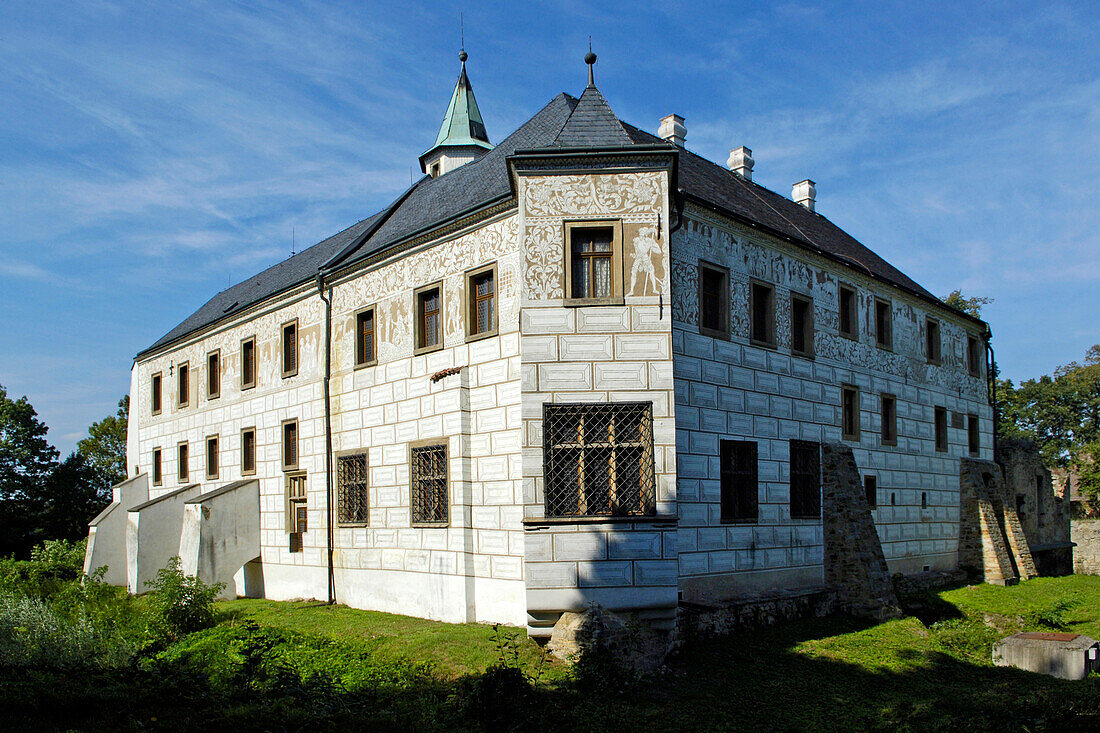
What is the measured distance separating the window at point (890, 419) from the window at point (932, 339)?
3.19 meters

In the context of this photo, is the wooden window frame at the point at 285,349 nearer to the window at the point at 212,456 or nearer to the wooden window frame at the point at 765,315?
the window at the point at 212,456

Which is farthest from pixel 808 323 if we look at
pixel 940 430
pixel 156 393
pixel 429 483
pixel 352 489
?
pixel 156 393

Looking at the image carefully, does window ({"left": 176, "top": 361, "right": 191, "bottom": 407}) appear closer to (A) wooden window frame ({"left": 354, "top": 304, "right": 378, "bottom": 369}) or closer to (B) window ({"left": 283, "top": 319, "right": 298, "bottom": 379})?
(B) window ({"left": 283, "top": 319, "right": 298, "bottom": 379})

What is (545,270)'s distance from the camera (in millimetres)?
13445

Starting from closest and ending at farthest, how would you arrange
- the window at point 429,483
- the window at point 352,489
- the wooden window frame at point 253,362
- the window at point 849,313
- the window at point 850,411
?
the window at point 429,483 < the window at point 352,489 < the window at point 850,411 < the window at point 849,313 < the wooden window frame at point 253,362

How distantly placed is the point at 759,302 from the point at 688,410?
12.7ft

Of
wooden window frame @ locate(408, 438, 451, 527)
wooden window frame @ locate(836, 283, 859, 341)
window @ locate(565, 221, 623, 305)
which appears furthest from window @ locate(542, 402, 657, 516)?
wooden window frame @ locate(836, 283, 859, 341)

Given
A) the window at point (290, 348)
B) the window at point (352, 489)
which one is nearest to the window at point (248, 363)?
the window at point (290, 348)

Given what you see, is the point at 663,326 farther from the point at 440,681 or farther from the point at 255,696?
the point at 255,696

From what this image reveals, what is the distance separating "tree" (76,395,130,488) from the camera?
45.1 metres

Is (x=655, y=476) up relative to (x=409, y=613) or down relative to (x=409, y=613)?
up

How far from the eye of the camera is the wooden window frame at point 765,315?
57.2ft

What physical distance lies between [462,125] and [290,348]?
10.1 m

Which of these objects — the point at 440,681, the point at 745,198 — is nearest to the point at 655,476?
the point at 440,681
